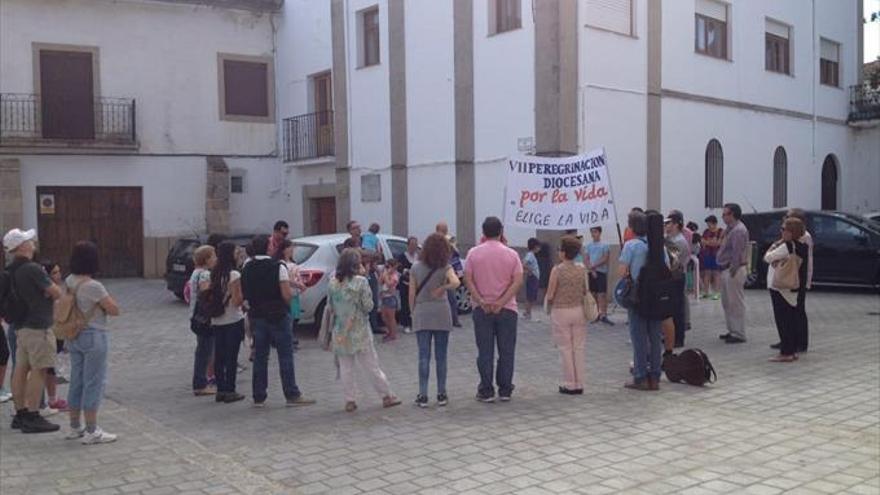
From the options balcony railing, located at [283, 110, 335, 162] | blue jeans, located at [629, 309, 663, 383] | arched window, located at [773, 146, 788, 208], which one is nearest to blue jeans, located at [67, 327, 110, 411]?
blue jeans, located at [629, 309, 663, 383]

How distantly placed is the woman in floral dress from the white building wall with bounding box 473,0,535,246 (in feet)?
29.4

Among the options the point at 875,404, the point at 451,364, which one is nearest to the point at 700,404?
the point at 875,404

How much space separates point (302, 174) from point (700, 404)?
56.3 feet

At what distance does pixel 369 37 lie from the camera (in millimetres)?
20469

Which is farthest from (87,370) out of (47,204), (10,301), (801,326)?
(47,204)

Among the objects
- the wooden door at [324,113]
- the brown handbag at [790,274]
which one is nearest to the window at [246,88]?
the wooden door at [324,113]

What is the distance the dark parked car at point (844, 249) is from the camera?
53.5 feet

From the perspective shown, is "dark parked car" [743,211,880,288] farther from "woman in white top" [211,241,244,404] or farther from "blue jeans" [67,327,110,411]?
"blue jeans" [67,327,110,411]

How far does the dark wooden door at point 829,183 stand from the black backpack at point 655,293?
1819 cm

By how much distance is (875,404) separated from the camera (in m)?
7.71

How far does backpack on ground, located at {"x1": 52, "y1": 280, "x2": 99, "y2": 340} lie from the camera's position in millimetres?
6508

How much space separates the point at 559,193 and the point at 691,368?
3.87 meters

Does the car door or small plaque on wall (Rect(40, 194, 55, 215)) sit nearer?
the car door

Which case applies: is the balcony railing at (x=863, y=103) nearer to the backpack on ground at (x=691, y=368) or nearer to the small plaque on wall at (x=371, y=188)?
the small plaque on wall at (x=371, y=188)
